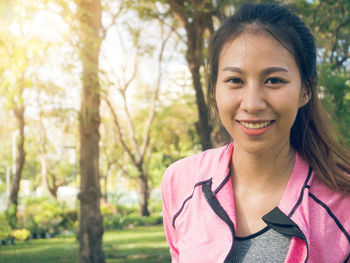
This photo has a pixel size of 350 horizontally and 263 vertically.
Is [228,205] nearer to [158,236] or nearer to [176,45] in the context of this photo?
[158,236]

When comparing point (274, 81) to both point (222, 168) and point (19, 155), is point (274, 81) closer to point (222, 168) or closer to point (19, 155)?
point (222, 168)

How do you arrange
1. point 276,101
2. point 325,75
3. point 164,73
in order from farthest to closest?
point 164,73, point 325,75, point 276,101

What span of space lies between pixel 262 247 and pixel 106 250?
12.4 metres

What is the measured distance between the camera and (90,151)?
906 centimetres

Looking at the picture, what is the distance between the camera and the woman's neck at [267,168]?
1.84 m

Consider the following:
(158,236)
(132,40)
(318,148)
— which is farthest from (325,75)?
(132,40)

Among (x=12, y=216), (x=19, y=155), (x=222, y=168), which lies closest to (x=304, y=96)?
(x=222, y=168)

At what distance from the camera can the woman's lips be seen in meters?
1.69

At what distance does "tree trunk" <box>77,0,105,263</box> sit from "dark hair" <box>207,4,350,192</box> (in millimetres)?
6989

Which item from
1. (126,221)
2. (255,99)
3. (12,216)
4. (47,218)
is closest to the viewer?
(255,99)

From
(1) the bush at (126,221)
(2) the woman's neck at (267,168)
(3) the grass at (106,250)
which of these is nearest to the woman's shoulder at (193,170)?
(2) the woman's neck at (267,168)

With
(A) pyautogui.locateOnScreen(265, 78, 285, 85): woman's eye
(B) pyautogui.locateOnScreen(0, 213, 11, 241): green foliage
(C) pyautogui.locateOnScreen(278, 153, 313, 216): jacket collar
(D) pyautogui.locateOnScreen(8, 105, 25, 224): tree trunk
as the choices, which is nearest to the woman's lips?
(A) pyautogui.locateOnScreen(265, 78, 285, 85): woman's eye

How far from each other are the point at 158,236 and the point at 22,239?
14.8ft

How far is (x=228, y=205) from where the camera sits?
1.85 meters
